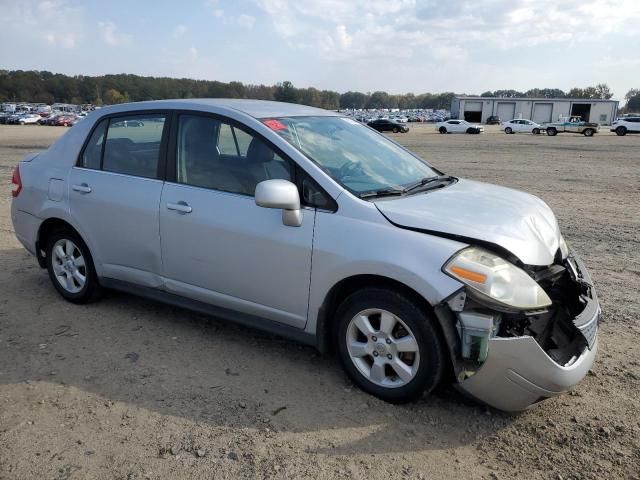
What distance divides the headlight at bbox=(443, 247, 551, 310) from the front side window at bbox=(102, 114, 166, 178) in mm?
2498

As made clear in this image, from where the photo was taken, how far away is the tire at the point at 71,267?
478 cm

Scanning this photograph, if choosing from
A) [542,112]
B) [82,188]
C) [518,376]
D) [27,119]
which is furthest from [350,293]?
[542,112]

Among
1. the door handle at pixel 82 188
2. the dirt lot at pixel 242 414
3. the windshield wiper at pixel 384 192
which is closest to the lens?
the dirt lot at pixel 242 414

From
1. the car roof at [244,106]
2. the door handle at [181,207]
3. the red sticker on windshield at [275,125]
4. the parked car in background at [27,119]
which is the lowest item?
the door handle at [181,207]

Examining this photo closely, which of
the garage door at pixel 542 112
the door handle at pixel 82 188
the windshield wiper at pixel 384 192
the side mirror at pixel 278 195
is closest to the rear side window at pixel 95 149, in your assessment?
the door handle at pixel 82 188

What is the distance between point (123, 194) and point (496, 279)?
2.95 m

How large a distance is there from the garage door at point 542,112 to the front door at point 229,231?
299 feet

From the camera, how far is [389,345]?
10.5ft

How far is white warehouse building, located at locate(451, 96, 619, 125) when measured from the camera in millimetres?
84938

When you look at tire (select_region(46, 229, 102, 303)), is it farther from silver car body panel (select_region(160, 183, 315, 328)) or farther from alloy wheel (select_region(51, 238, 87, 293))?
silver car body panel (select_region(160, 183, 315, 328))

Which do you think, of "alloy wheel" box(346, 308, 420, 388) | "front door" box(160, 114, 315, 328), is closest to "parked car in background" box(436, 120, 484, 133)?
"front door" box(160, 114, 315, 328)

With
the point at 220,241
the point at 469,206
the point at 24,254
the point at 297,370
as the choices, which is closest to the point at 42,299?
the point at 24,254

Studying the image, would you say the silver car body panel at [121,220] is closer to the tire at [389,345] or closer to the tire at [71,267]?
the tire at [71,267]

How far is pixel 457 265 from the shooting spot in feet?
9.64
